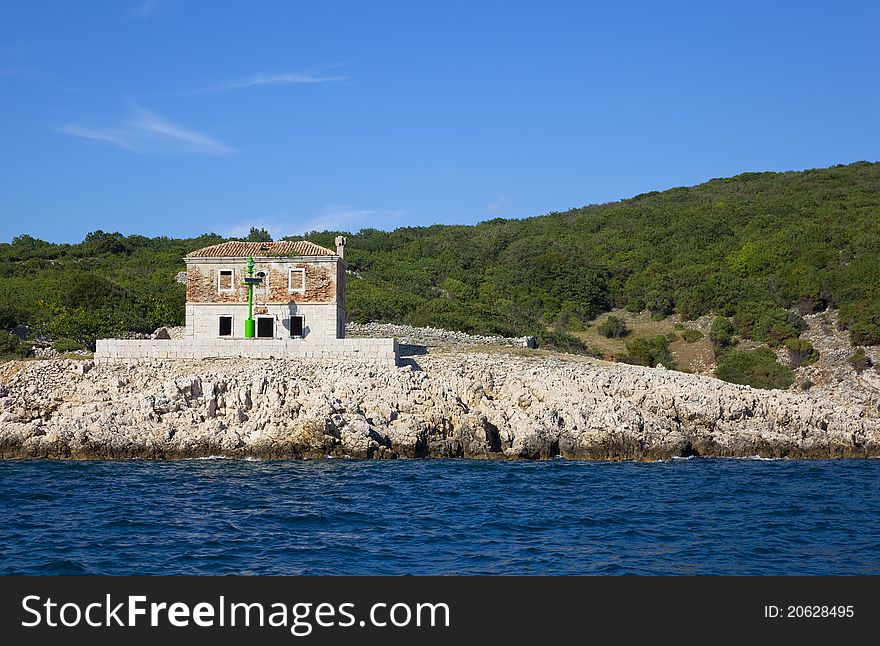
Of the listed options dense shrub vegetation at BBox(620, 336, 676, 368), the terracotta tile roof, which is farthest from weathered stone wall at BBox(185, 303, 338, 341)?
dense shrub vegetation at BBox(620, 336, 676, 368)

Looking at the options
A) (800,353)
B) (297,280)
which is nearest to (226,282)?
(297,280)

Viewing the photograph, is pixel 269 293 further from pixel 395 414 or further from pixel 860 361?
→ pixel 860 361

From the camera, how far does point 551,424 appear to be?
28.8m

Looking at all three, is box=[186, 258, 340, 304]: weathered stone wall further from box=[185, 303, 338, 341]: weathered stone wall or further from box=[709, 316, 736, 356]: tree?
box=[709, 316, 736, 356]: tree

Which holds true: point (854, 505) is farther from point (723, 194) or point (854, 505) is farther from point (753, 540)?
point (723, 194)

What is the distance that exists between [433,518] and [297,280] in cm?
1739

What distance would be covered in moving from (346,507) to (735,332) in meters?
38.1

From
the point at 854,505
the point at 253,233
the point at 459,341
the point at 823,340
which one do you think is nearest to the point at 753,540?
the point at 854,505

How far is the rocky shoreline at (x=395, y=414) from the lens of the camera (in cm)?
2733

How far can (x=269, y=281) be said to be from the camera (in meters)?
35.2

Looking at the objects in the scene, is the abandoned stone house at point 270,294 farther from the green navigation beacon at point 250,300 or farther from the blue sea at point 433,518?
the blue sea at point 433,518

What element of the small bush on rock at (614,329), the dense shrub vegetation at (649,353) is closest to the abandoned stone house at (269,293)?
the dense shrub vegetation at (649,353)

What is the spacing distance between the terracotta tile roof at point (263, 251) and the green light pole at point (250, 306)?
750 millimetres

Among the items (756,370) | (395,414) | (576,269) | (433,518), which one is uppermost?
(576,269)
